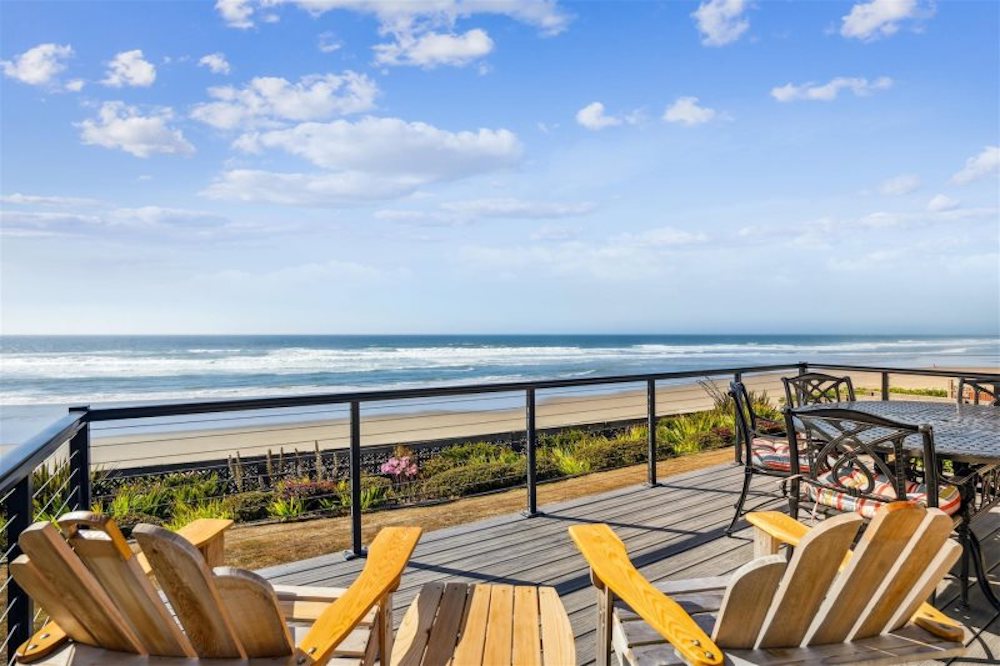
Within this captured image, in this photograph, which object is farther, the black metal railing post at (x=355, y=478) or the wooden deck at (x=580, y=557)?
the black metal railing post at (x=355, y=478)

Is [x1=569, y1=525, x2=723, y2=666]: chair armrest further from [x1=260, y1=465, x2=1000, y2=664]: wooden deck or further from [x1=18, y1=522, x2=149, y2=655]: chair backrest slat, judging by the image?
[x1=18, y1=522, x2=149, y2=655]: chair backrest slat

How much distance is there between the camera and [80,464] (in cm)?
261

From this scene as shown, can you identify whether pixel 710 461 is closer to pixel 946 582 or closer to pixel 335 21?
pixel 946 582

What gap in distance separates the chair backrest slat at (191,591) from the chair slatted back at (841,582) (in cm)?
102

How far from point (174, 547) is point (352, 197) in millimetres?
22386

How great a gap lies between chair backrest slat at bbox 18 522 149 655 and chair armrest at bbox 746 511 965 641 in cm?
152

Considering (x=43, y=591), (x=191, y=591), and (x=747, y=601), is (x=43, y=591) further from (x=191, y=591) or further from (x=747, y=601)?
(x=747, y=601)

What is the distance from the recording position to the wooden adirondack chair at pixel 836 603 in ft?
3.97

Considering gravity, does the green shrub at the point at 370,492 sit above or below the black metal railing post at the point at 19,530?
below

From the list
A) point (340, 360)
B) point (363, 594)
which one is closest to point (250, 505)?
point (363, 594)

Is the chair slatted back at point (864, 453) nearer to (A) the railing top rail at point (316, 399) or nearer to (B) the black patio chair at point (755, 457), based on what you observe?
(B) the black patio chair at point (755, 457)

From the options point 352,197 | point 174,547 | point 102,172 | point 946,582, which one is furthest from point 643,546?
point 102,172

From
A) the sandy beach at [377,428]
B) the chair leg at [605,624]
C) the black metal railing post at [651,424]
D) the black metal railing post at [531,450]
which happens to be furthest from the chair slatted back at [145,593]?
the sandy beach at [377,428]

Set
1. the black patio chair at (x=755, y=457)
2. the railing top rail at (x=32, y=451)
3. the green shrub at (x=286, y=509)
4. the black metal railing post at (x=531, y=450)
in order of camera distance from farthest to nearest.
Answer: the green shrub at (x=286, y=509) → the black metal railing post at (x=531, y=450) → the black patio chair at (x=755, y=457) → the railing top rail at (x=32, y=451)
